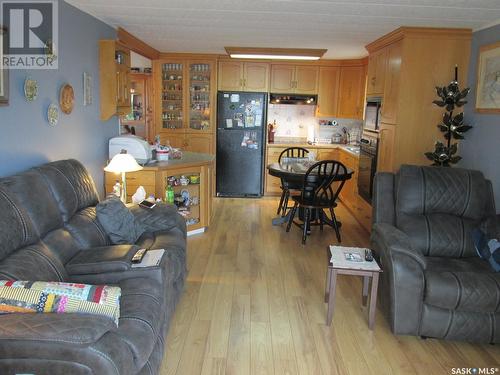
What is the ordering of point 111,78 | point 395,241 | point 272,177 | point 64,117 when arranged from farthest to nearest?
point 272,177, point 111,78, point 64,117, point 395,241

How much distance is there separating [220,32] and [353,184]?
2.93 m

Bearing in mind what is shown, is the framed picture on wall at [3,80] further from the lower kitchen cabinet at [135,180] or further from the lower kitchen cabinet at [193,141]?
the lower kitchen cabinet at [193,141]

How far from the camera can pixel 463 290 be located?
262 centimetres

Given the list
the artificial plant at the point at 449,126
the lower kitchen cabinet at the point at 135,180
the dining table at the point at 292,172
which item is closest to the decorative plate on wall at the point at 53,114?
the lower kitchen cabinet at the point at 135,180

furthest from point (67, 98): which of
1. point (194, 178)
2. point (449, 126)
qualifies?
point (449, 126)

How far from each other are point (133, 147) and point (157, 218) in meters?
1.32

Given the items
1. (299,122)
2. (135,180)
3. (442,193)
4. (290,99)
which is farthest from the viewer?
(299,122)

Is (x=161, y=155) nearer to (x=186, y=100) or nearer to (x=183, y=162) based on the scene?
(x=183, y=162)

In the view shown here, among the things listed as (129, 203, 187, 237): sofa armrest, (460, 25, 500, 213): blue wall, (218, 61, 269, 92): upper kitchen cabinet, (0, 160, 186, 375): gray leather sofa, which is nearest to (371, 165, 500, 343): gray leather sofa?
(460, 25, 500, 213): blue wall

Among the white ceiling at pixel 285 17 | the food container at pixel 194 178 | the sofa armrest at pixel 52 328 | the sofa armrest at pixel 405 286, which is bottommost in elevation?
the sofa armrest at pixel 405 286

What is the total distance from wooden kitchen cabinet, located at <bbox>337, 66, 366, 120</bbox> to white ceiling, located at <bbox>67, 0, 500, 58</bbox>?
169cm

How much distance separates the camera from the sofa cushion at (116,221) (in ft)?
9.80

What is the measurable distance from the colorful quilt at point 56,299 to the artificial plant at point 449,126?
3325mm

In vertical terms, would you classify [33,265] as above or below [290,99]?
below
